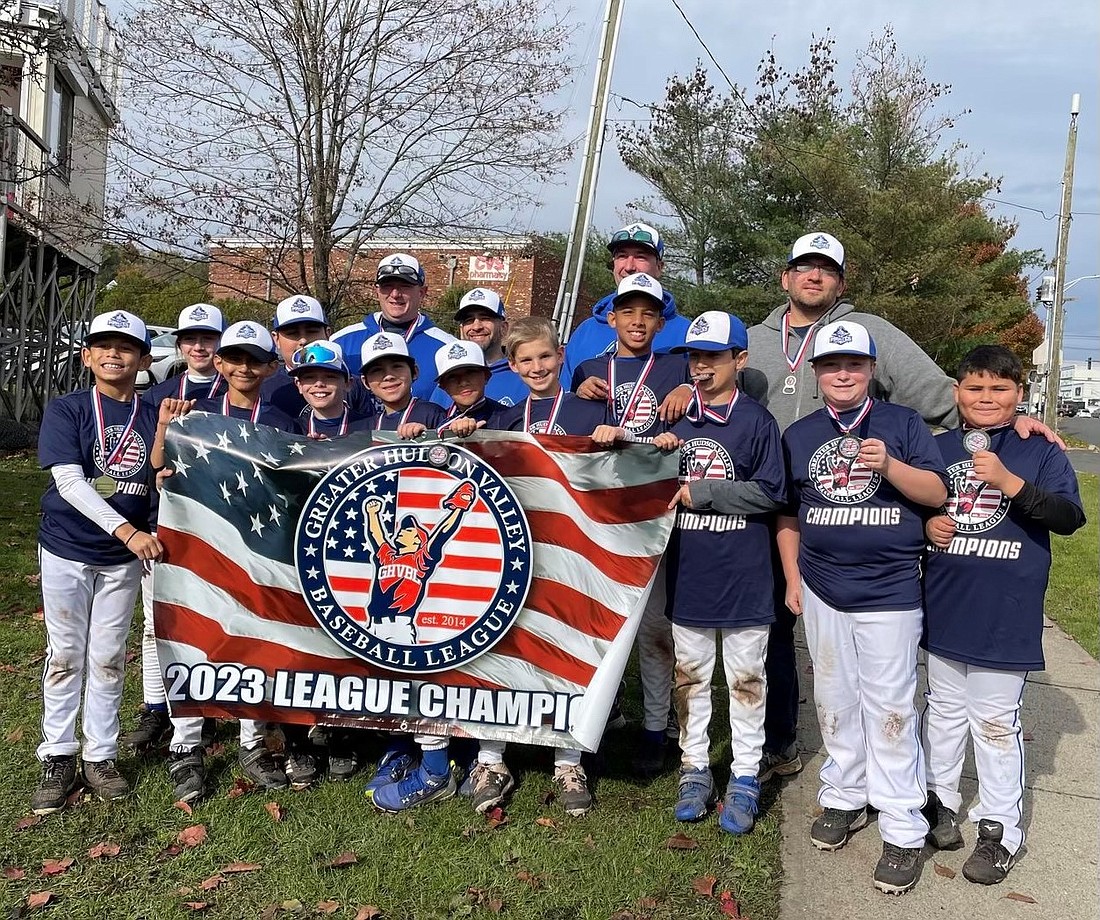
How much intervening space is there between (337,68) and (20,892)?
7.86 metres

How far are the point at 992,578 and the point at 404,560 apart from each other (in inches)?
96.8

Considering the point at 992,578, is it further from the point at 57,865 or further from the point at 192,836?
the point at 57,865

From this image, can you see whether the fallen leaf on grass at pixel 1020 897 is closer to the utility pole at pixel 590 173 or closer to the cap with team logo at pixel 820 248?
the cap with team logo at pixel 820 248

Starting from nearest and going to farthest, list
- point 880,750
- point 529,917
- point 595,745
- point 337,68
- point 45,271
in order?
1. point 529,917
2. point 880,750
3. point 595,745
4. point 337,68
5. point 45,271

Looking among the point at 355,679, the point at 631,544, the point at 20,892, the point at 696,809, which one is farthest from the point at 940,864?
the point at 20,892

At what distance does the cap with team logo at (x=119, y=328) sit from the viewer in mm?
4352

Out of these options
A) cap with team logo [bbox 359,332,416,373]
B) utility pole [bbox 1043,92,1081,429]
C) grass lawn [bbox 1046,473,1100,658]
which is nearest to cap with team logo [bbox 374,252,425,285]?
cap with team logo [bbox 359,332,416,373]

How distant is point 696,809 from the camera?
14.2 ft

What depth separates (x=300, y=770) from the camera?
4664mm

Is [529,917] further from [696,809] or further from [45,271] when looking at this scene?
[45,271]

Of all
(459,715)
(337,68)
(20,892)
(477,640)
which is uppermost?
(337,68)

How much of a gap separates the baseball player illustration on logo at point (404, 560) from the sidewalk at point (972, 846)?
6.31 feet

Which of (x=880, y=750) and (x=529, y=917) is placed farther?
(x=880, y=750)

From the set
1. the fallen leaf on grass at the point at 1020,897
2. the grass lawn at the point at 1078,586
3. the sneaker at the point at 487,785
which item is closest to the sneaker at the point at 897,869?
the fallen leaf on grass at the point at 1020,897
